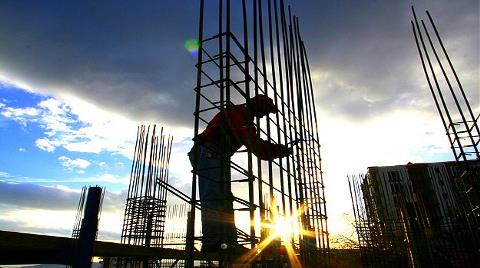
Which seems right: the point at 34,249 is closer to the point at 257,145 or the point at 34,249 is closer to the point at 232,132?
the point at 232,132

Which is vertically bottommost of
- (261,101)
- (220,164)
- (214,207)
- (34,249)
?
(34,249)

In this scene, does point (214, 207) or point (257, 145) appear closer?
point (214, 207)

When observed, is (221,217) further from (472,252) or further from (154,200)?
(472,252)

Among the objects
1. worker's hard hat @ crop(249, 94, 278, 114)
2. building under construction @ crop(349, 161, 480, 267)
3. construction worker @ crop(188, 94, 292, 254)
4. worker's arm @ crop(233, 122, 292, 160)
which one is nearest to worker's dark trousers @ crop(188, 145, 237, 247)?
construction worker @ crop(188, 94, 292, 254)

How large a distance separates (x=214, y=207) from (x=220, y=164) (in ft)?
2.24

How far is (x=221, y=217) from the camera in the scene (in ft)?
15.4

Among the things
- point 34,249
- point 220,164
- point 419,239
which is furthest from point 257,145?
point 419,239

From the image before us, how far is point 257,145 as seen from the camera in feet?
18.2

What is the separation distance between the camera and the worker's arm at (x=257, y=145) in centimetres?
505

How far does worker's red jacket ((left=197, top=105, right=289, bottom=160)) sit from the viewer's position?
4.94 metres

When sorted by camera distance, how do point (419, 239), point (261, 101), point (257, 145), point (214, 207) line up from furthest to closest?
point (419, 239)
point (261, 101)
point (257, 145)
point (214, 207)

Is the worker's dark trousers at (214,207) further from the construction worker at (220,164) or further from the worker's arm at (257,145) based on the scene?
the worker's arm at (257,145)

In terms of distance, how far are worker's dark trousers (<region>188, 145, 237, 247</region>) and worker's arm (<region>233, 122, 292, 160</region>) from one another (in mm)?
557

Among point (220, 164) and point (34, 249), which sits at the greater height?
point (220, 164)
